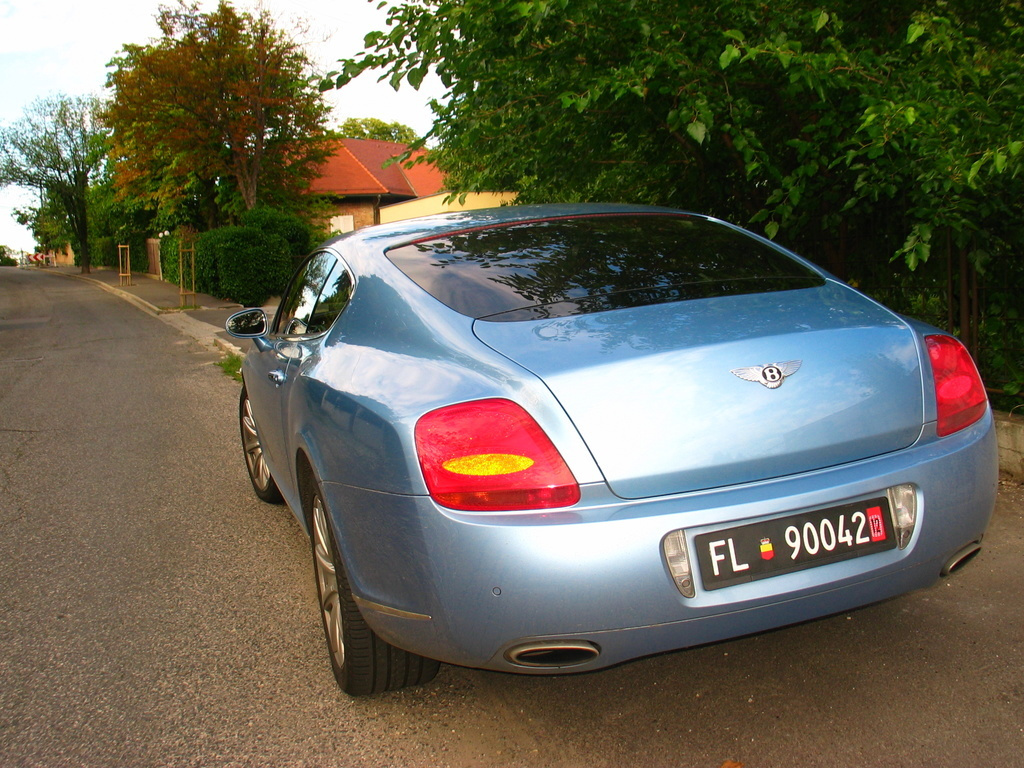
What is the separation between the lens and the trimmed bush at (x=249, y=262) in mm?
24172

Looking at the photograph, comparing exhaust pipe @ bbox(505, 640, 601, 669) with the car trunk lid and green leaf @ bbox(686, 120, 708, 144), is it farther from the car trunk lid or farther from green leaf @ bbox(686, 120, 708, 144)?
green leaf @ bbox(686, 120, 708, 144)

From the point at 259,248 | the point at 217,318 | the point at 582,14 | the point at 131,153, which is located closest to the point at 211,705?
the point at 582,14

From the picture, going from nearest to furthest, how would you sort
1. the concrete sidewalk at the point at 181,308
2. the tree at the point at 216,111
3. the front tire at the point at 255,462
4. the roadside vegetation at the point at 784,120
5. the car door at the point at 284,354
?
1. the car door at the point at 284,354
2. the roadside vegetation at the point at 784,120
3. the front tire at the point at 255,462
4. the concrete sidewalk at the point at 181,308
5. the tree at the point at 216,111

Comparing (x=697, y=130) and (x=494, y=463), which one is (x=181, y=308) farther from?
(x=494, y=463)

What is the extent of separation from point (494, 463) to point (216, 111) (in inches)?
1157

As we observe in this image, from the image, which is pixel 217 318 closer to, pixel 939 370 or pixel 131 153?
pixel 131 153

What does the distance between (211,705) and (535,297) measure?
1.59 metres

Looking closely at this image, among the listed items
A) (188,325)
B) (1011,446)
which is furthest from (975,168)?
(188,325)

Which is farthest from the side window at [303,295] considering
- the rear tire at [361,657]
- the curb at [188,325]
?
the curb at [188,325]

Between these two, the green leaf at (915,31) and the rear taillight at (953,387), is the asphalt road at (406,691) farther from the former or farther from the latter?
the green leaf at (915,31)

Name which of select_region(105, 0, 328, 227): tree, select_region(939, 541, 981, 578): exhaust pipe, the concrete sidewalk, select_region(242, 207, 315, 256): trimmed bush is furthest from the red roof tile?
select_region(939, 541, 981, 578): exhaust pipe

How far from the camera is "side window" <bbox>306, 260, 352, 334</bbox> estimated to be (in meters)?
3.21

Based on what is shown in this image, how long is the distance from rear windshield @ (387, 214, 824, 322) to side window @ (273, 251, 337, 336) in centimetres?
64

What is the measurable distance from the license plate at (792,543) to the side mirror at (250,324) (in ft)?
9.21
